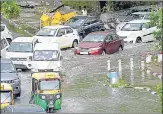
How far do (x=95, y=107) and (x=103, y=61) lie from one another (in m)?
6.75

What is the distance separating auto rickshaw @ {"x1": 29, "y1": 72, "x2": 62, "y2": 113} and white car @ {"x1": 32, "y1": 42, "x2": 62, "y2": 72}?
4.02m

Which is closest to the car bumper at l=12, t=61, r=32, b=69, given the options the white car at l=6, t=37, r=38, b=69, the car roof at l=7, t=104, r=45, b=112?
the white car at l=6, t=37, r=38, b=69

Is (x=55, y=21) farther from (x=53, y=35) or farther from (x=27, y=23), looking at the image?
(x=53, y=35)

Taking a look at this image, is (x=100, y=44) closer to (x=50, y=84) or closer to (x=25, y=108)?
(x=50, y=84)

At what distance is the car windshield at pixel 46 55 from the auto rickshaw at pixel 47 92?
4.44 metres

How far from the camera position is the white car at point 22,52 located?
19.1 meters

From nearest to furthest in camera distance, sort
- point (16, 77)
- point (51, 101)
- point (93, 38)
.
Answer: point (51, 101), point (16, 77), point (93, 38)

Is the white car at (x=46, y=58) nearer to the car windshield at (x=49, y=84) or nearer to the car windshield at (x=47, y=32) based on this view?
the car windshield at (x=49, y=84)

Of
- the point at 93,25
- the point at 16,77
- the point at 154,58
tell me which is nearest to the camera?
the point at 16,77

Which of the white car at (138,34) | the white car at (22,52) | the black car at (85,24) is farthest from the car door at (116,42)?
the white car at (22,52)

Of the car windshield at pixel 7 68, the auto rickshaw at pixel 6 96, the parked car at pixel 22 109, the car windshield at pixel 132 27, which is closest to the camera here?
the parked car at pixel 22 109

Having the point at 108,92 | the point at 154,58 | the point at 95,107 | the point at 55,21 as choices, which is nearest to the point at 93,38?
the point at 154,58

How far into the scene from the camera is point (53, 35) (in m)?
23.8

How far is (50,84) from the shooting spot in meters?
13.8
